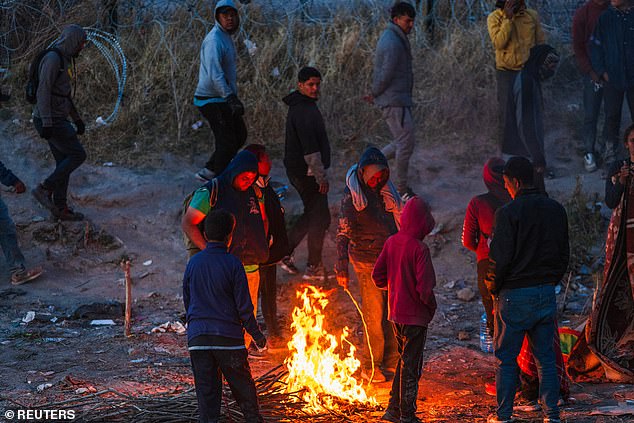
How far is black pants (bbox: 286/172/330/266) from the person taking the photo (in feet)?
29.7

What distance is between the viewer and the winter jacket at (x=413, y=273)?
230 inches

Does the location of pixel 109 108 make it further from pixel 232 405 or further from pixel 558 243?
pixel 558 243

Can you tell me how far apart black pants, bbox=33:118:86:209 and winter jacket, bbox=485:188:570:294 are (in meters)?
5.54

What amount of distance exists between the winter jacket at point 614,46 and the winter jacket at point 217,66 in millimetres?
4402

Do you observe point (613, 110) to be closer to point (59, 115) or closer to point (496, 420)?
point (496, 420)

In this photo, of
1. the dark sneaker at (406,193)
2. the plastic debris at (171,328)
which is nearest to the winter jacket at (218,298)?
the plastic debris at (171,328)

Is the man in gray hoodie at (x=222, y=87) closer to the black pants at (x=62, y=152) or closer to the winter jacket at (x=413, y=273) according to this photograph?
the black pants at (x=62, y=152)

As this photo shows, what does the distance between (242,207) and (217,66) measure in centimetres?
300

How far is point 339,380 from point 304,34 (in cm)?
752

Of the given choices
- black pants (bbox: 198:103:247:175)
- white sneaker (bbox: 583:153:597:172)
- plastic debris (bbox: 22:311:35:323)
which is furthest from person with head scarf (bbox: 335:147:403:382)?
white sneaker (bbox: 583:153:597:172)

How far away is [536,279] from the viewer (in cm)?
552

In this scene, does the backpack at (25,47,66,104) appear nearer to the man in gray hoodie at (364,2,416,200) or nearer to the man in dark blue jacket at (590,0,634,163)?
the man in gray hoodie at (364,2,416,200)

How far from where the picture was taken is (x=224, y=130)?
955cm

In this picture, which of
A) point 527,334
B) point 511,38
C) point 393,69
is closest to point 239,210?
point 527,334
